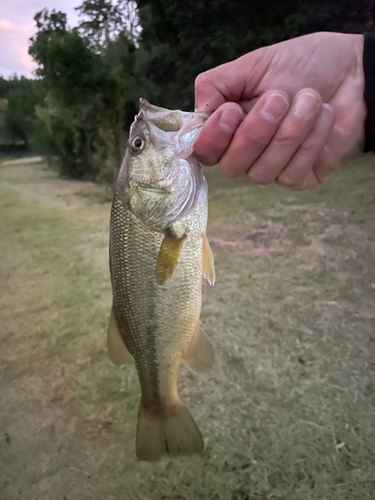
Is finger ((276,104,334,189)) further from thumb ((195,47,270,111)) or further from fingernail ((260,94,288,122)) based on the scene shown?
thumb ((195,47,270,111))

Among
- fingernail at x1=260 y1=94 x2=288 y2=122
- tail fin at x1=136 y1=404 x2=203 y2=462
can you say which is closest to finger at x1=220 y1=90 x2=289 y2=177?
fingernail at x1=260 y1=94 x2=288 y2=122

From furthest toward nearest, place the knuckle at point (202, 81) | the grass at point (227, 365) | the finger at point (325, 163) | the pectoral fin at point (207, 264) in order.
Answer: the grass at point (227, 365) < the finger at point (325, 163) < the knuckle at point (202, 81) < the pectoral fin at point (207, 264)

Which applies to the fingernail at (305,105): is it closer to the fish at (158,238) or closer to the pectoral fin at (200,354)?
the fish at (158,238)

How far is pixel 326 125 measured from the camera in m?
0.89

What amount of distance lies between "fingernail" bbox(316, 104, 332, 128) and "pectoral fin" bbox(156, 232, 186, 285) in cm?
43

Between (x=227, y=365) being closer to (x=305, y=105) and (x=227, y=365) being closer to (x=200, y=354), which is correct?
(x=200, y=354)

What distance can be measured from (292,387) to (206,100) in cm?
122

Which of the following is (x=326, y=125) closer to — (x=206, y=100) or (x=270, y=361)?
(x=206, y=100)

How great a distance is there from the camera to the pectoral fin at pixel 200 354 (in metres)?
1.00

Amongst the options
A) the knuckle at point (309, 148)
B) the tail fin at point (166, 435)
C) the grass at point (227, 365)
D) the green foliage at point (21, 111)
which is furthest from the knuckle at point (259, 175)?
the green foliage at point (21, 111)

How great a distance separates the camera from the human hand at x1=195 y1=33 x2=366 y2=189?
0.84m

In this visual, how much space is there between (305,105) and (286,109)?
42 mm

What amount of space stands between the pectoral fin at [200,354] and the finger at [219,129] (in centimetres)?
47

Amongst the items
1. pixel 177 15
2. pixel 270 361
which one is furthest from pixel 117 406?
pixel 177 15
